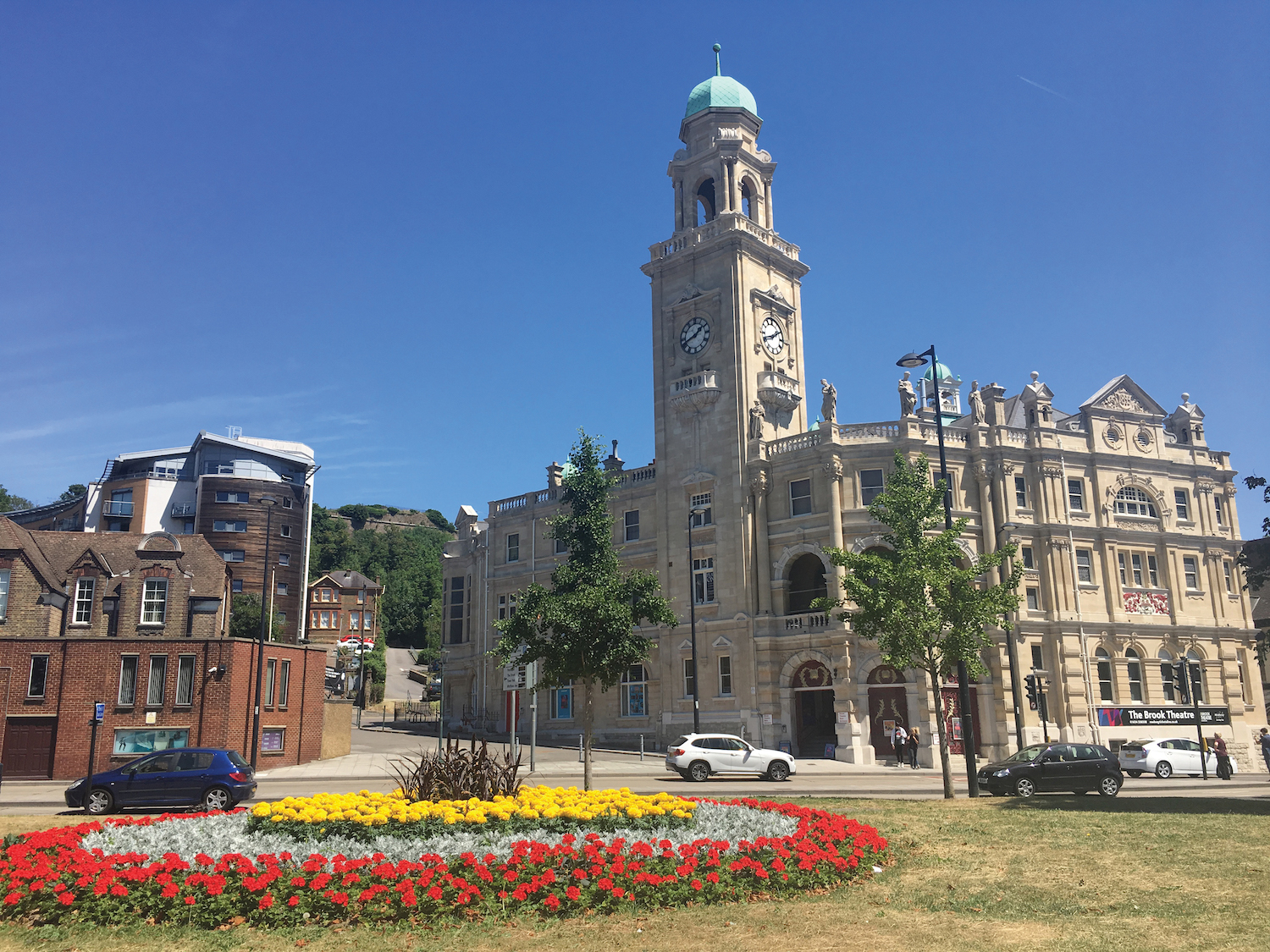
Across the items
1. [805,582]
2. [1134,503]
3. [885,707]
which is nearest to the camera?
[885,707]

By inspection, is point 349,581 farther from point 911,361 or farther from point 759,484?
point 911,361

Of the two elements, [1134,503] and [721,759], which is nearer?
[721,759]

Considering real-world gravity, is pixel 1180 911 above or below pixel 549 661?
below

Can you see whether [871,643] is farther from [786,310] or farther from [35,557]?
[35,557]

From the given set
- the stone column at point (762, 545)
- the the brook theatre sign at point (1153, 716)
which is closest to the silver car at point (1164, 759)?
the the brook theatre sign at point (1153, 716)

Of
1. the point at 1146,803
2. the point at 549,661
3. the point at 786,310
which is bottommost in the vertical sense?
the point at 1146,803

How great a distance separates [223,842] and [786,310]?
45498 mm

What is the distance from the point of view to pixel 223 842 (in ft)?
39.2

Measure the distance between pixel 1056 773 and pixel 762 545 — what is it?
23.3 metres

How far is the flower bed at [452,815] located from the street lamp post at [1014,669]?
26.7 m

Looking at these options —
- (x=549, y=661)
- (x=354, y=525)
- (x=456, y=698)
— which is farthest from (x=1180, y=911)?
(x=354, y=525)

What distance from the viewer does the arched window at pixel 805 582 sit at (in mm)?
48094

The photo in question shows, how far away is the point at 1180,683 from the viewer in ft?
154

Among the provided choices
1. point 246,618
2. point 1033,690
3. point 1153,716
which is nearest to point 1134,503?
point 1153,716
